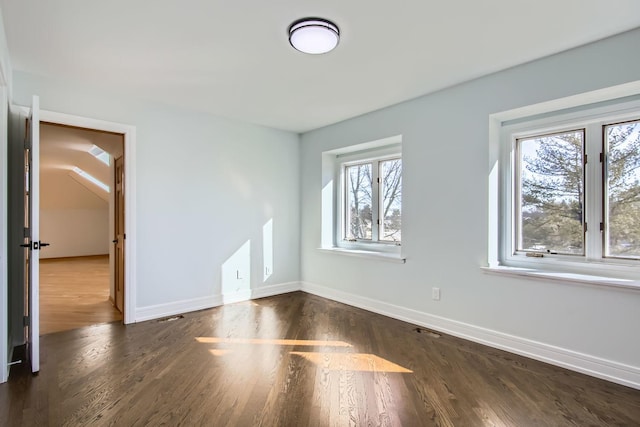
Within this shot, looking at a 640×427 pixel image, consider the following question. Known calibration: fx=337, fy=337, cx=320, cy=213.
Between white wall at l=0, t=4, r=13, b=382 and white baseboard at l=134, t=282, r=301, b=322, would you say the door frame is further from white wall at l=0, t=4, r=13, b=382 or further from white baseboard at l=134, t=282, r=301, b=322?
white wall at l=0, t=4, r=13, b=382

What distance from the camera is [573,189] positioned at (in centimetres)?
274

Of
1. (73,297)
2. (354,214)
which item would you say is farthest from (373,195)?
(73,297)

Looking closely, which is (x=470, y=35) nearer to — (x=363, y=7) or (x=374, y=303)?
(x=363, y=7)

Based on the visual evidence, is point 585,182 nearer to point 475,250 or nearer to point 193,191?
point 475,250

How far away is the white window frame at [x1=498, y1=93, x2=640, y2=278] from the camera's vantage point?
2498mm

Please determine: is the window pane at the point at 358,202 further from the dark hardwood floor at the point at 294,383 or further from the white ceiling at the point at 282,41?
the dark hardwood floor at the point at 294,383

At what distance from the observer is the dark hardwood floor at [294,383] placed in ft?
6.39

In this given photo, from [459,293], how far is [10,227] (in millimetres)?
4086

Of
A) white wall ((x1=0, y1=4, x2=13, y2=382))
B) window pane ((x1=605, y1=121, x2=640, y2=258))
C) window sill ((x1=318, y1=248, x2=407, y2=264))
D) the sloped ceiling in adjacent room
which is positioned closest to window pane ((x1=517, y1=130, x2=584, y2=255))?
window pane ((x1=605, y1=121, x2=640, y2=258))

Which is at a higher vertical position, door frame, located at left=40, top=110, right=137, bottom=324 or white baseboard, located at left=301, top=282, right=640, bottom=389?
door frame, located at left=40, top=110, right=137, bottom=324

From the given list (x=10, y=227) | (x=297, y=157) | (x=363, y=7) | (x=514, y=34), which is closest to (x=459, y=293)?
(x=514, y=34)

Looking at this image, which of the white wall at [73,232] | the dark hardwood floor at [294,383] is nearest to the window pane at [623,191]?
the dark hardwood floor at [294,383]

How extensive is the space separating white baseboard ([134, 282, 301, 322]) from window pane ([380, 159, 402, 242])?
1668 millimetres

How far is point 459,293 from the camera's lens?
10.5ft
